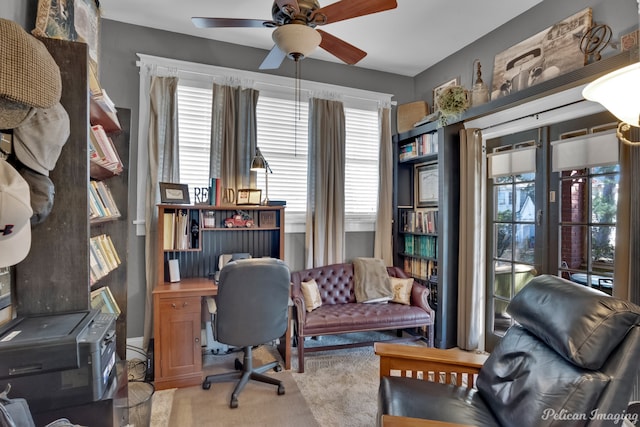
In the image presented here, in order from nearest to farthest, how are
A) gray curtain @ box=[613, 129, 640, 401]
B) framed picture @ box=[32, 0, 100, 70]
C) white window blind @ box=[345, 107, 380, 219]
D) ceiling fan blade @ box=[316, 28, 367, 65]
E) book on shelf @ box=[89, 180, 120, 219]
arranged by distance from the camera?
framed picture @ box=[32, 0, 100, 70] → gray curtain @ box=[613, 129, 640, 401] → book on shelf @ box=[89, 180, 120, 219] → ceiling fan blade @ box=[316, 28, 367, 65] → white window blind @ box=[345, 107, 380, 219]

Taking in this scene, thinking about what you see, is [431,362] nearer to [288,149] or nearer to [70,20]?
[288,149]

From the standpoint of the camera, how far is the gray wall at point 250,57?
8.18 feet

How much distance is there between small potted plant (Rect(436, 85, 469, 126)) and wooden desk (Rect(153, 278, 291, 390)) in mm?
2672

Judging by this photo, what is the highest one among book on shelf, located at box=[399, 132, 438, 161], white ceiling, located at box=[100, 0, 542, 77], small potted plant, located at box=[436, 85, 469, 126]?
white ceiling, located at box=[100, 0, 542, 77]

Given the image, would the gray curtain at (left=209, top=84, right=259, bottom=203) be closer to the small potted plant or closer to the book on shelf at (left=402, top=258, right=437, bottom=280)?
the small potted plant

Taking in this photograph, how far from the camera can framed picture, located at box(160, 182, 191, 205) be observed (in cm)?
282

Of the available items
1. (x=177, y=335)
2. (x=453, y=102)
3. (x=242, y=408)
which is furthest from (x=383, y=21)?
(x=242, y=408)

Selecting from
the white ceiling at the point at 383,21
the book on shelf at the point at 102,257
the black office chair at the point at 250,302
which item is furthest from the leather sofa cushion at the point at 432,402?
the white ceiling at the point at 383,21

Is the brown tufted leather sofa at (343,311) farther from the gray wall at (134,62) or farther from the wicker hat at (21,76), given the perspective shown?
the wicker hat at (21,76)

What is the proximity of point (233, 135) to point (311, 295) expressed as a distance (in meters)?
1.75

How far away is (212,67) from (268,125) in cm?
77

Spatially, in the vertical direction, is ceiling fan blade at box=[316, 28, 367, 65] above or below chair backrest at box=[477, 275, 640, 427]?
above

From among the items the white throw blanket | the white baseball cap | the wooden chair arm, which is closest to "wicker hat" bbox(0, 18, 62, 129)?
the white baseball cap

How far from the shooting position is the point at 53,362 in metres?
1.17
